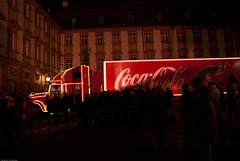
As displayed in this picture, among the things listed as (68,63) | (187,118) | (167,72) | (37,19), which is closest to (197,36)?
(167,72)

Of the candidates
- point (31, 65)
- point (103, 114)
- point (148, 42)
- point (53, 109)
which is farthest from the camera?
point (148, 42)

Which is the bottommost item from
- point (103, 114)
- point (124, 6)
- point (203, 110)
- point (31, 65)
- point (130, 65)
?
point (103, 114)

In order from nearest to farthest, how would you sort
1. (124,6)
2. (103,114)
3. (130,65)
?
(103,114)
(130,65)
(124,6)

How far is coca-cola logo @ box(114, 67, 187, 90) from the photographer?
40.4 feet

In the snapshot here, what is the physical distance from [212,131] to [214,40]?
1136 inches

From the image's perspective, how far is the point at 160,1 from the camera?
99.0ft

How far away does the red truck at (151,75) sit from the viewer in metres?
12.4

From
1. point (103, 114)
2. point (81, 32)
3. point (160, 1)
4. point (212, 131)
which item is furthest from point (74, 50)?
point (212, 131)

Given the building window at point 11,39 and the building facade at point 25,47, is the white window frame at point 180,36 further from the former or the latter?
the building window at point 11,39

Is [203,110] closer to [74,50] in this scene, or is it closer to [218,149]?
[218,149]

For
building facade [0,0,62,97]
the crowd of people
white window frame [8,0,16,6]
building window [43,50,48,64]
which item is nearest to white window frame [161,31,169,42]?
building facade [0,0,62,97]

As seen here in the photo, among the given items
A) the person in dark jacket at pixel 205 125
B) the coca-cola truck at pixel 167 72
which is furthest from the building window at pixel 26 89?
the person in dark jacket at pixel 205 125

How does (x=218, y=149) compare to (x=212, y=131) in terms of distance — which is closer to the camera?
(x=212, y=131)

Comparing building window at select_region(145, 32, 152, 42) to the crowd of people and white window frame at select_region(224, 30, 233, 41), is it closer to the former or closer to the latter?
white window frame at select_region(224, 30, 233, 41)
